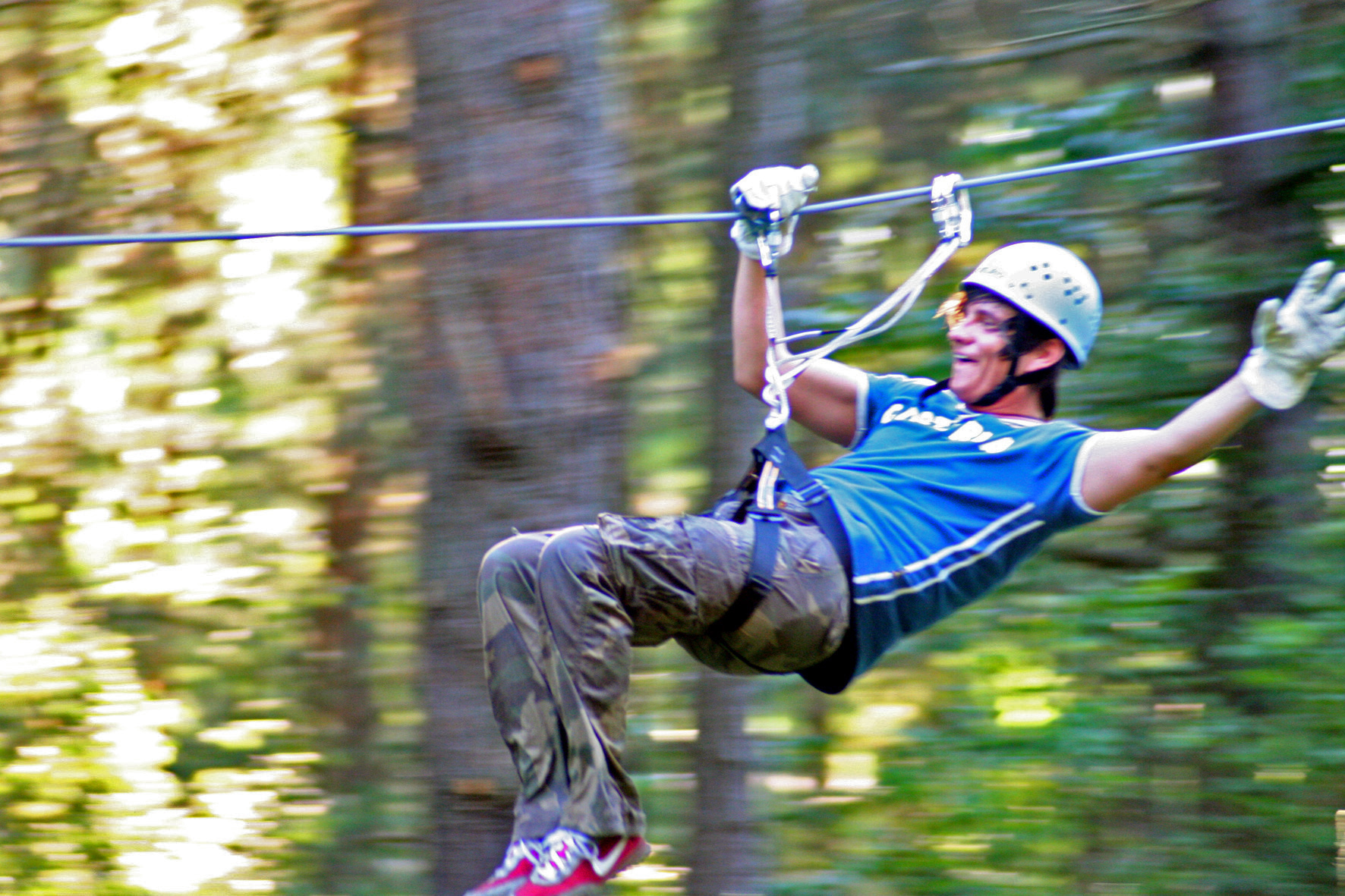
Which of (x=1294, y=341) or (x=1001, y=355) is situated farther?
(x=1001, y=355)

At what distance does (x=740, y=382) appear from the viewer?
2838mm

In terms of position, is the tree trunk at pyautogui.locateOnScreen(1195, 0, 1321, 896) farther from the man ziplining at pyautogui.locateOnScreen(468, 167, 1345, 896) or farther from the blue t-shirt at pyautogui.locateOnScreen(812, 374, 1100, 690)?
the blue t-shirt at pyautogui.locateOnScreen(812, 374, 1100, 690)

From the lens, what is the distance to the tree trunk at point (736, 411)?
3.98 m

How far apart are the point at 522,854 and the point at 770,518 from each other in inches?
28.3

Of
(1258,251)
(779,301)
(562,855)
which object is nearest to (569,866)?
(562,855)

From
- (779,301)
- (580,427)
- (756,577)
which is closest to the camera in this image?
(756,577)

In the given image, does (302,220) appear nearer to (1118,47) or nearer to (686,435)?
(686,435)

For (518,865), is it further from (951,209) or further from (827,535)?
(951,209)

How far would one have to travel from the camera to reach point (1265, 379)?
229cm

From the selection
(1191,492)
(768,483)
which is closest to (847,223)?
(1191,492)

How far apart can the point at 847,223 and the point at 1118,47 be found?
1005 millimetres

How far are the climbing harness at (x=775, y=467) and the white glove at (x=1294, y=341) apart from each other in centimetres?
64

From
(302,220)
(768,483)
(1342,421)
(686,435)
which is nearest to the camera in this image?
(768,483)

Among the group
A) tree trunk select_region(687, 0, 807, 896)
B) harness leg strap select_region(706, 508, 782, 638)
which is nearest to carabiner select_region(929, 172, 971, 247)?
harness leg strap select_region(706, 508, 782, 638)
